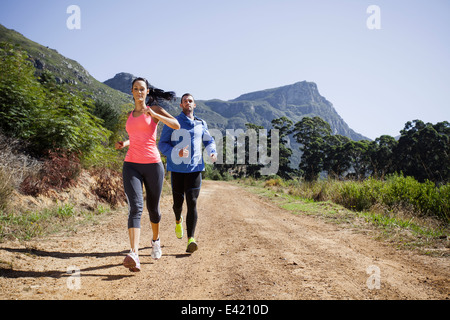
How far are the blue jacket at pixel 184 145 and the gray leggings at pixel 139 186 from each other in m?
0.48

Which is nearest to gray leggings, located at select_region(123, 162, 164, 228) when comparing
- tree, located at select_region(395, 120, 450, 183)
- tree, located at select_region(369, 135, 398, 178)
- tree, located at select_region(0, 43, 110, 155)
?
tree, located at select_region(0, 43, 110, 155)

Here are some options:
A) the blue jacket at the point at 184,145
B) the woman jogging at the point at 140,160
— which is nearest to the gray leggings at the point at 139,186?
the woman jogging at the point at 140,160

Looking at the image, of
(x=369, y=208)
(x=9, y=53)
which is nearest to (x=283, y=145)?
(x=369, y=208)

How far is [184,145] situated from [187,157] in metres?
0.23

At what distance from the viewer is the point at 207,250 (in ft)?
13.4

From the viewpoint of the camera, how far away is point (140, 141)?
11.1 feet

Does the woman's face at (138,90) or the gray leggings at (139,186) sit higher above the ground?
the woman's face at (138,90)

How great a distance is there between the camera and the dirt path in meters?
2.44

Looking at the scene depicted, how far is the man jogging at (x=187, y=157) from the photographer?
158 inches

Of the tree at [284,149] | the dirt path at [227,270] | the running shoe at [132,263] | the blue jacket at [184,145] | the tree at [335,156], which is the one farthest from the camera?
the tree at [284,149]

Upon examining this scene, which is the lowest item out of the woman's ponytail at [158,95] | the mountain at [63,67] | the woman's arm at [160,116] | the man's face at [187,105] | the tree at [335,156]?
the tree at [335,156]

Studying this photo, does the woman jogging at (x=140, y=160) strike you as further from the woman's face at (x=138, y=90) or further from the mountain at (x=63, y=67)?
the mountain at (x=63, y=67)

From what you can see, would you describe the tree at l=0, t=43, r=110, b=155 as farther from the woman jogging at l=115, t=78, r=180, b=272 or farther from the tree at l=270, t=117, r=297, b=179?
the tree at l=270, t=117, r=297, b=179

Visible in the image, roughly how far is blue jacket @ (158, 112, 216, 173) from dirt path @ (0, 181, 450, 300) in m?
1.37
